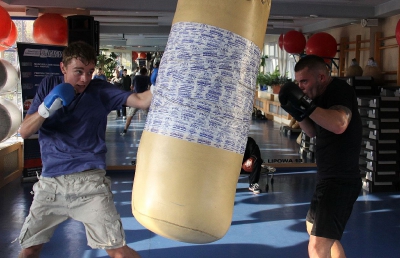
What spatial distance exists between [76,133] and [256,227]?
8.78 ft

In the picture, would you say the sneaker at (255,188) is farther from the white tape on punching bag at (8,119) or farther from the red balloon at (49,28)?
the red balloon at (49,28)

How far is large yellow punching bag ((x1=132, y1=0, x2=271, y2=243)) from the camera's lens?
1.75 metres

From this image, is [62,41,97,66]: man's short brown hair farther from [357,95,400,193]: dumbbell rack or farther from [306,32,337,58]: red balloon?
[306,32,337,58]: red balloon

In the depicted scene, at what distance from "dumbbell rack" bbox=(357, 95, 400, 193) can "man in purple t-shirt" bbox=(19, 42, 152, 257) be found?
4.67 meters

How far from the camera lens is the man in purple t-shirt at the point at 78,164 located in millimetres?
2727

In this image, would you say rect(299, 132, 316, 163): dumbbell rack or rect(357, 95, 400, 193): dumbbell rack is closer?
rect(357, 95, 400, 193): dumbbell rack

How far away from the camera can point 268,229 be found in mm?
4844

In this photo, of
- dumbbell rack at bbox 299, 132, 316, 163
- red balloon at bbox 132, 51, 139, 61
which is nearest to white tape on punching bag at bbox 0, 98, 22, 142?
dumbbell rack at bbox 299, 132, 316, 163

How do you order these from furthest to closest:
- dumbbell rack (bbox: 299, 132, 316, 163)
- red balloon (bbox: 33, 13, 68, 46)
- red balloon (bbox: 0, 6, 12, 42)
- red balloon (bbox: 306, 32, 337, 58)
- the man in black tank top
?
1. dumbbell rack (bbox: 299, 132, 316, 163)
2. red balloon (bbox: 306, 32, 337, 58)
3. red balloon (bbox: 33, 13, 68, 46)
4. red balloon (bbox: 0, 6, 12, 42)
5. the man in black tank top

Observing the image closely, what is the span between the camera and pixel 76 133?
2742 mm

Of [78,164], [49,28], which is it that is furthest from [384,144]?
[78,164]

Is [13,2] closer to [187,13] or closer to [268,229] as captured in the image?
[268,229]

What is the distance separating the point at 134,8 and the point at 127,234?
3581 millimetres

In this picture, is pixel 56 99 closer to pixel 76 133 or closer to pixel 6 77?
pixel 76 133
